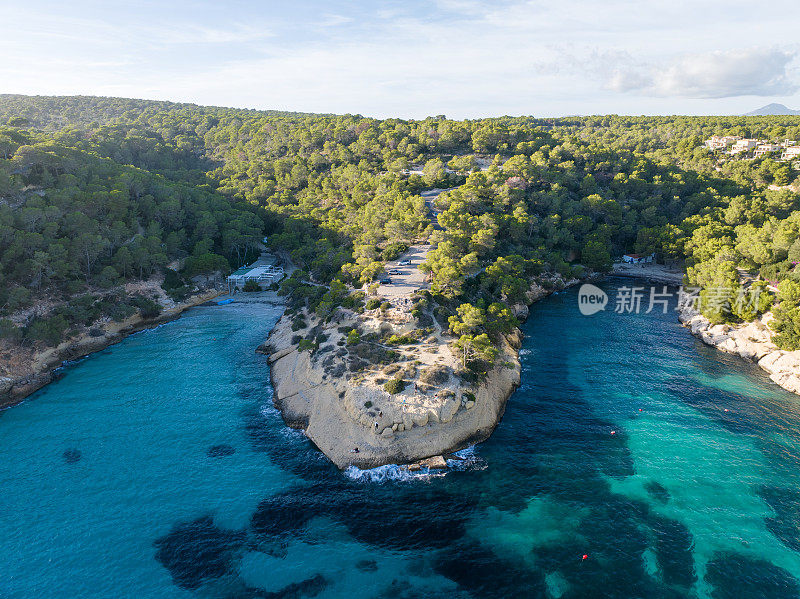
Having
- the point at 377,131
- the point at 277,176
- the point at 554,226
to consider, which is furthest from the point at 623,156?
the point at 277,176

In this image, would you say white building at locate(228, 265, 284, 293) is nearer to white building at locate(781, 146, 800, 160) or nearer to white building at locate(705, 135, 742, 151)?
white building at locate(705, 135, 742, 151)

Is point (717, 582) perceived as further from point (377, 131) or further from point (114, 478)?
point (377, 131)

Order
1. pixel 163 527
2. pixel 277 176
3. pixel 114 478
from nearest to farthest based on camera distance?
pixel 163 527, pixel 114 478, pixel 277 176

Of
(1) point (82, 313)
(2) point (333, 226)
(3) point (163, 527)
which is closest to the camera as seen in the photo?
(3) point (163, 527)

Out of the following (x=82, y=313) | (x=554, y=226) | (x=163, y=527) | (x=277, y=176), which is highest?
(x=277, y=176)

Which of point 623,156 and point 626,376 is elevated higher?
point 623,156

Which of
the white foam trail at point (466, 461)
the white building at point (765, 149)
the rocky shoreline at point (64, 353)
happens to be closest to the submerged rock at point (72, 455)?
the rocky shoreline at point (64, 353)
